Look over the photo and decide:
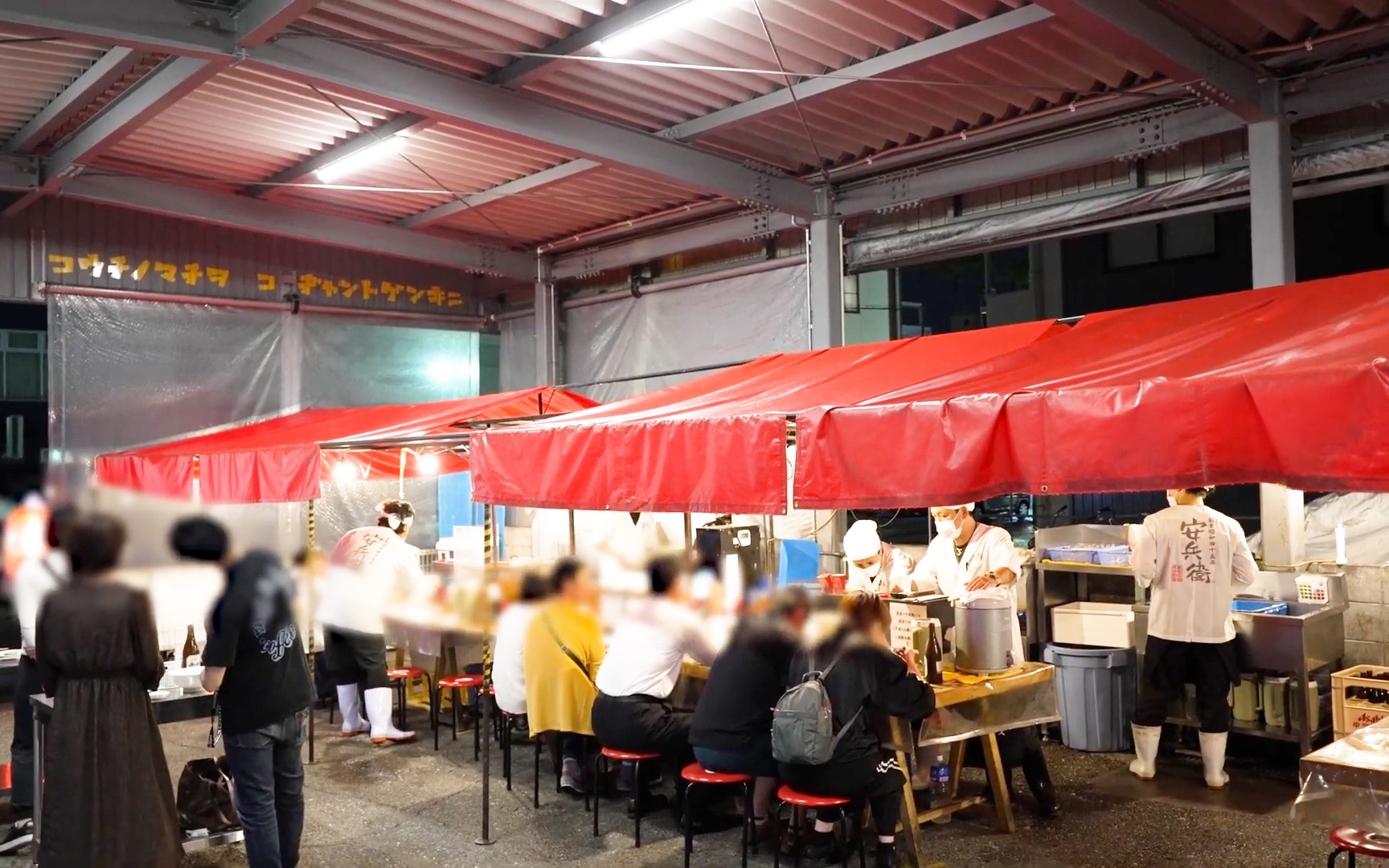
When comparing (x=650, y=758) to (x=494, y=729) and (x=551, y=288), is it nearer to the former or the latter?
(x=494, y=729)

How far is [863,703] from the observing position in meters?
5.02

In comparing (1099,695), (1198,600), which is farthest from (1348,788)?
(1099,695)

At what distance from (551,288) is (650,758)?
8542 millimetres

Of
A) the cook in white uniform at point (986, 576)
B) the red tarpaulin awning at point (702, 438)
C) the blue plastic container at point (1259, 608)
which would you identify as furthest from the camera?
the blue plastic container at point (1259, 608)

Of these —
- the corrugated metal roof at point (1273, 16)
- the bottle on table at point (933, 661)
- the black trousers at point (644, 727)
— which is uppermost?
the corrugated metal roof at point (1273, 16)

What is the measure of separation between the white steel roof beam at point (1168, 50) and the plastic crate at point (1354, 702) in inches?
149

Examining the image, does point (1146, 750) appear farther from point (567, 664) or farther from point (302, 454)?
point (302, 454)

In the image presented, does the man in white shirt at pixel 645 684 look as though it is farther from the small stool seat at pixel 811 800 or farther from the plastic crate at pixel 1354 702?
the plastic crate at pixel 1354 702

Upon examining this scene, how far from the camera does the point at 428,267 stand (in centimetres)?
1459

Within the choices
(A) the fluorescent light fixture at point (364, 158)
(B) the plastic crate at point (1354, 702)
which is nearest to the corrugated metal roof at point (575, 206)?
(A) the fluorescent light fixture at point (364, 158)

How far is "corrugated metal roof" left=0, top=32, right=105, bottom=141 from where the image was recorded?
7.86 metres

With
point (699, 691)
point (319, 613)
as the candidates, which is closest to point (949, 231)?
point (699, 691)

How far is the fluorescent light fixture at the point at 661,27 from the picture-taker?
6.75 meters

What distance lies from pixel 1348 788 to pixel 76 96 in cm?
966
